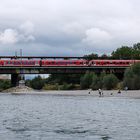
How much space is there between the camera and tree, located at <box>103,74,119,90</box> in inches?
5409

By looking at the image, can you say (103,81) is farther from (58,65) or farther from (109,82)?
(58,65)

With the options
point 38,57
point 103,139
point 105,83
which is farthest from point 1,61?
point 103,139

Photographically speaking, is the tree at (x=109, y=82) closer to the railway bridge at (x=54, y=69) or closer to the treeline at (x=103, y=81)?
the treeline at (x=103, y=81)

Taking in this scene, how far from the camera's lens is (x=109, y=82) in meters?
138

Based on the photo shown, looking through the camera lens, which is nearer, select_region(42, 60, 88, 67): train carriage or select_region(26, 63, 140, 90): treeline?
select_region(26, 63, 140, 90): treeline

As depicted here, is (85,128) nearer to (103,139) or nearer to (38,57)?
(103,139)

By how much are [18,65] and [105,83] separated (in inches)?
1134

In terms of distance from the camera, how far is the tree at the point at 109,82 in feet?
451

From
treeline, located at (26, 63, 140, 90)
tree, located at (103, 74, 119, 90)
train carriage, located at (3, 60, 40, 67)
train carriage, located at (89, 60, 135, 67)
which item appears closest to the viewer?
treeline, located at (26, 63, 140, 90)

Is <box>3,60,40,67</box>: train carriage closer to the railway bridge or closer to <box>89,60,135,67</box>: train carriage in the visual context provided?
the railway bridge

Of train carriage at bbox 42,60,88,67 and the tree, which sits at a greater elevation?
train carriage at bbox 42,60,88,67

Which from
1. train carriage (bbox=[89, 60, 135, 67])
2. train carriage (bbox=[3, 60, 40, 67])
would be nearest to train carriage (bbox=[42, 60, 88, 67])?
train carriage (bbox=[3, 60, 40, 67])

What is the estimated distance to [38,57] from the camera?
542 feet

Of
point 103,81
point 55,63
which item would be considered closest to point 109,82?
point 103,81
